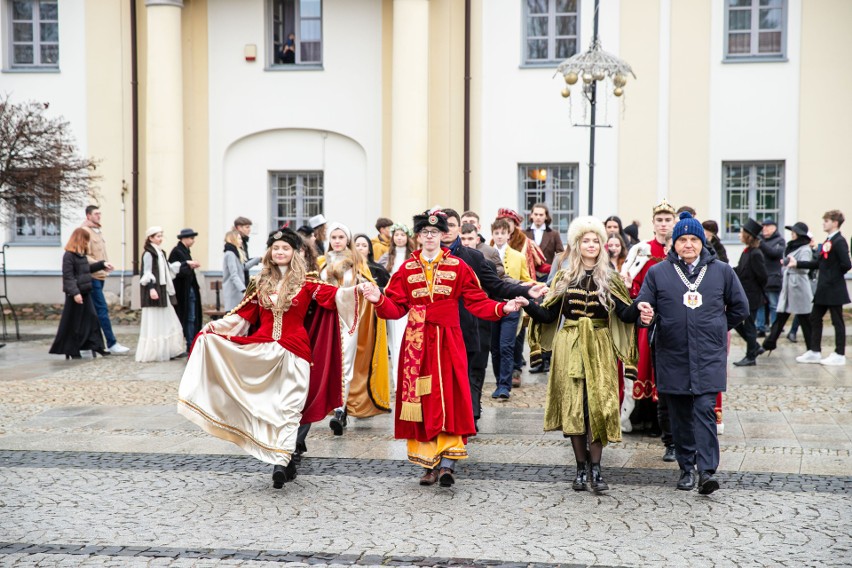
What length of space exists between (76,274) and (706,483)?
412 inches

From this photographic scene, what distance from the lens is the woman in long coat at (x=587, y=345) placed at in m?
7.35

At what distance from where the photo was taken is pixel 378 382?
32.2ft

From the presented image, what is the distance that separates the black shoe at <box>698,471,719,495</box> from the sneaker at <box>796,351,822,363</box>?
25.1ft

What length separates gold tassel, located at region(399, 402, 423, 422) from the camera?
7527 mm

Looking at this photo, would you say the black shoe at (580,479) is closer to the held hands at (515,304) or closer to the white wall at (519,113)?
the held hands at (515,304)

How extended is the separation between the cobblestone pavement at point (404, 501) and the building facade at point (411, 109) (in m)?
11.6

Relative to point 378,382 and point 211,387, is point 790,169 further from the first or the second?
point 211,387

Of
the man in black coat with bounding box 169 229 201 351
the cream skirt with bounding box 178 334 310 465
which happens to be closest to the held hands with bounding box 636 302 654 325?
the cream skirt with bounding box 178 334 310 465

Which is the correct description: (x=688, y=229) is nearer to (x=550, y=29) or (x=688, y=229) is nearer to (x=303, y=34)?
(x=550, y=29)

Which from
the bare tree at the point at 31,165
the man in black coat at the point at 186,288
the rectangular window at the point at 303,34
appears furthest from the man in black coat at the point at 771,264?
the bare tree at the point at 31,165

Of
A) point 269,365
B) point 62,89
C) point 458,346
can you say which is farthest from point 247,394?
point 62,89

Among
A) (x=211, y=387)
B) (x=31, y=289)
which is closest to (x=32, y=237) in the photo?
(x=31, y=289)

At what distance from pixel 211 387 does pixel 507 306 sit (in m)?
2.19

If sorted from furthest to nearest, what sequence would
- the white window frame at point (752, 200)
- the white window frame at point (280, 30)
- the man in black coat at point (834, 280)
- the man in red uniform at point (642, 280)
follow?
the white window frame at point (280, 30) → the white window frame at point (752, 200) → the man in black coat at point (834, 280) → the man in red uniform at point (642, 280)
